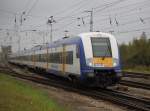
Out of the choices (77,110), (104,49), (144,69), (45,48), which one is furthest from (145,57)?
(77,110)

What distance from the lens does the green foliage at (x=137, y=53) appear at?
51787 millimetres

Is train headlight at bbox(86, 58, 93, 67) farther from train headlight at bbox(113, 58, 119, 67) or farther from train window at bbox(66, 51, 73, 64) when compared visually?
train window at bbox(66, 51, 73, 64)

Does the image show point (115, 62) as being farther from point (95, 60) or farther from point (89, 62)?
point (89, 62)

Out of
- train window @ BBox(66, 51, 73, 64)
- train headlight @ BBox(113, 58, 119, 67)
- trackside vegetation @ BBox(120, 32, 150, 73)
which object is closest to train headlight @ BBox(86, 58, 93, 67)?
train headlight @ BBox(113, 58, 119, 67)

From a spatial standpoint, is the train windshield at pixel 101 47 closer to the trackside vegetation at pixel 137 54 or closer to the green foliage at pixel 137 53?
the trackside vegetation at pixel 137 54

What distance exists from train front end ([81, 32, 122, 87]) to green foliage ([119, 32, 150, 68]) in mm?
30114

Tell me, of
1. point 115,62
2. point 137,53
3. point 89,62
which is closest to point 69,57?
point 89,62

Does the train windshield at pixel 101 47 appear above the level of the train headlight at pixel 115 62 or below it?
above

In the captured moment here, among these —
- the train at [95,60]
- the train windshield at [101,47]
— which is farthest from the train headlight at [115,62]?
the train windshield at [101,47]

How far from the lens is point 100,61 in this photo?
20391 millimetres

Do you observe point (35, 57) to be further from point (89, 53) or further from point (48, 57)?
point (89, 53)

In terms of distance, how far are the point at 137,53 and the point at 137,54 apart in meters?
0.16

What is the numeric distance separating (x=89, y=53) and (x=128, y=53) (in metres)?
35.3

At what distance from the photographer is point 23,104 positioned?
12594mm
